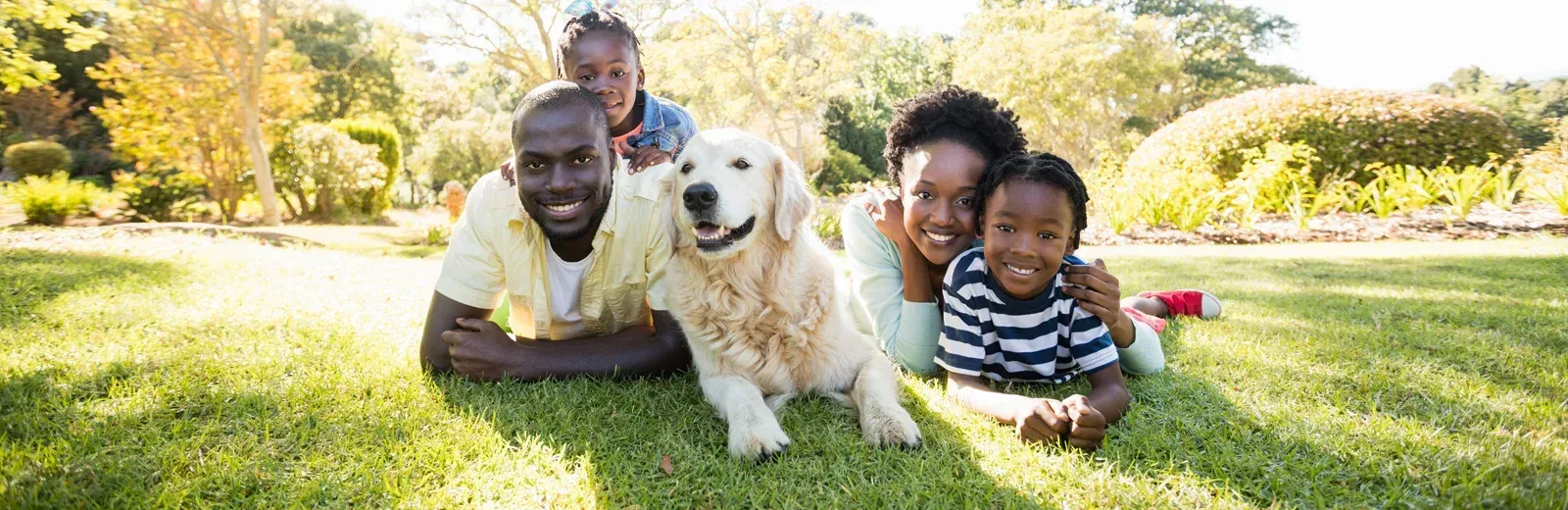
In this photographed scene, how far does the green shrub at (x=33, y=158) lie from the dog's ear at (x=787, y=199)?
1802cm

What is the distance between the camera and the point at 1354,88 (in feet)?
35.3

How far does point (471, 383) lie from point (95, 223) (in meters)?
11.8

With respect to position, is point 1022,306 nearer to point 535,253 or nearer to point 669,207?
point 669,207

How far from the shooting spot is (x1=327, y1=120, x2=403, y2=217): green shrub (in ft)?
48.2

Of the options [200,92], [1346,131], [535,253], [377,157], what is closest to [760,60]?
[377,157]

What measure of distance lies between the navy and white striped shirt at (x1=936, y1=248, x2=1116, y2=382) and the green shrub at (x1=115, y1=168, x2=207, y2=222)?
14.2 metres

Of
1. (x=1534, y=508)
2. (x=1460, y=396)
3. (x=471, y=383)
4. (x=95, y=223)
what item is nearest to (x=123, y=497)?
(x=471, y=383)

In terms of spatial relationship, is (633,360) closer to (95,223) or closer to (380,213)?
(95,223)

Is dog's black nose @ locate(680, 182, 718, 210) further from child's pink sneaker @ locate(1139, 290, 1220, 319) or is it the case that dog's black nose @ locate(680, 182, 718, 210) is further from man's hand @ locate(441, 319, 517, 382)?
child's pink sneaker @ locate(1139, 290, 1220, 319)

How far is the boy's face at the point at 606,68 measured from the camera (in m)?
3.68

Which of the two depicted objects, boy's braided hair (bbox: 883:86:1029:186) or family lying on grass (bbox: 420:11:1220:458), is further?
boy's braided hair (bbox: 883:86:1029:186)

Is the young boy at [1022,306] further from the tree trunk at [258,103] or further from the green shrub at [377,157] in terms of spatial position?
the green shrub at [377,157]

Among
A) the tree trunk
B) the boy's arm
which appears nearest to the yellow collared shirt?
the boy's arm

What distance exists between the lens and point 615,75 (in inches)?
148
